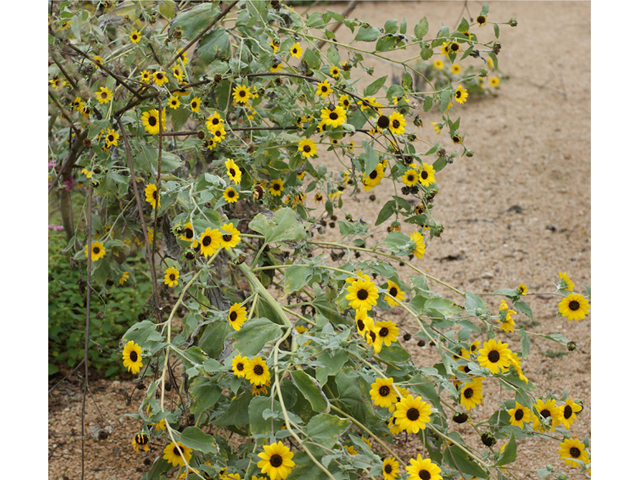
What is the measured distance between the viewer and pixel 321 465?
920 mm

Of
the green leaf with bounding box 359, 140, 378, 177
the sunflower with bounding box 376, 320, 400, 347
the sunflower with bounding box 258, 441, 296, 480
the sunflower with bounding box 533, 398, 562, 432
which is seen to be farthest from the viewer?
the green leaf with bounding box 359, 140, 378, 177

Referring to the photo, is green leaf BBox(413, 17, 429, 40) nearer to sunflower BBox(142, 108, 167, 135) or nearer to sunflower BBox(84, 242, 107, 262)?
sunflower BBox(142, 108, 167, 135)

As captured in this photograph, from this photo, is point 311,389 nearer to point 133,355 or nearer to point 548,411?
point 133,355

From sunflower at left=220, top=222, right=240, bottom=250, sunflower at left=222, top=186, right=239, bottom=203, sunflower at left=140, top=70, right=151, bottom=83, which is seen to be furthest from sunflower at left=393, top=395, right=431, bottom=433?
sunflower at left=140, top=70, right=151, bottom=83

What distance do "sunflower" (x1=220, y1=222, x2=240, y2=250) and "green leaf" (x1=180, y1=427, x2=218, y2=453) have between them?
0.37m

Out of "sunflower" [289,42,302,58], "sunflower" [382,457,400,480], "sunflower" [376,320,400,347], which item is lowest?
"sunflower" [382,457,400,480]

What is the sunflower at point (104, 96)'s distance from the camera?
1.50 metres

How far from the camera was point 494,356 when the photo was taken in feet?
3.80

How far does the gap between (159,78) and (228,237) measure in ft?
1.89

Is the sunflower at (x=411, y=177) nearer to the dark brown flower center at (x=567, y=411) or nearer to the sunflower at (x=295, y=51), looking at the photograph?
the sunflower at (x=295, y=51)

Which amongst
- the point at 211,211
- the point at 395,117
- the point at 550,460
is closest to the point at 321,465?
the point at 211,211

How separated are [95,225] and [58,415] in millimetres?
769

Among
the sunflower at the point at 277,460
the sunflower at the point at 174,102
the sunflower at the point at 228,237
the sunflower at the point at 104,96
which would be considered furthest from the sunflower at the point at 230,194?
the sunflower at the point at 277,460

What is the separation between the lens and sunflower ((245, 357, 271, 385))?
103cm
